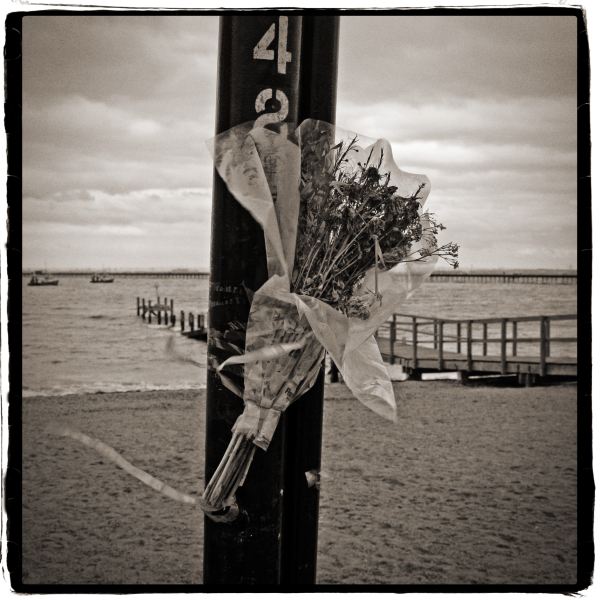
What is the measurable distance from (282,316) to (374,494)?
5473 millimetres

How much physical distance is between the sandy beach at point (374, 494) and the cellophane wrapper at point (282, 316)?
1.03 m

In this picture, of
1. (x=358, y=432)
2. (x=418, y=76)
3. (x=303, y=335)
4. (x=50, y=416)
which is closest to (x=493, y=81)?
(x=418, y=76)

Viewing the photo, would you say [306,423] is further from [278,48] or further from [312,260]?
[278,48]

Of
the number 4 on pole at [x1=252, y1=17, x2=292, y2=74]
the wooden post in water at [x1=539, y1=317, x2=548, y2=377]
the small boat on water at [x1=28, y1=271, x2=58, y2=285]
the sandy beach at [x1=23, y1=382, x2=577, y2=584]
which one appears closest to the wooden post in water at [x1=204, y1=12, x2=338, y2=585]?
the number 4 on pole at [x1=252, y1=17, x2=292, y2=74]

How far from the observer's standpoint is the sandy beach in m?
4.66

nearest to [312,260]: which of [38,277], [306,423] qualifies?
[306,423]

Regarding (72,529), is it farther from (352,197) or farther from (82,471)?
(352,197)

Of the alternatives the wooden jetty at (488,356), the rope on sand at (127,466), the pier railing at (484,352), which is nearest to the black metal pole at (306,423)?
the rope on sand at (127,466)

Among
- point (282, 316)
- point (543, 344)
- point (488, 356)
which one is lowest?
point (488, 356)

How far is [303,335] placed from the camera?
1594 mm

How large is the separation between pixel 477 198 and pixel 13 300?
10582 millimetres

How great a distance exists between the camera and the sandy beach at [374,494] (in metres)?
4.66

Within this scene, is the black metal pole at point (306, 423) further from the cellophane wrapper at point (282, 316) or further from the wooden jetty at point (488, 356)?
the wooden jetty at point (488, 356)

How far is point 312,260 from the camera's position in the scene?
1.64 metres
